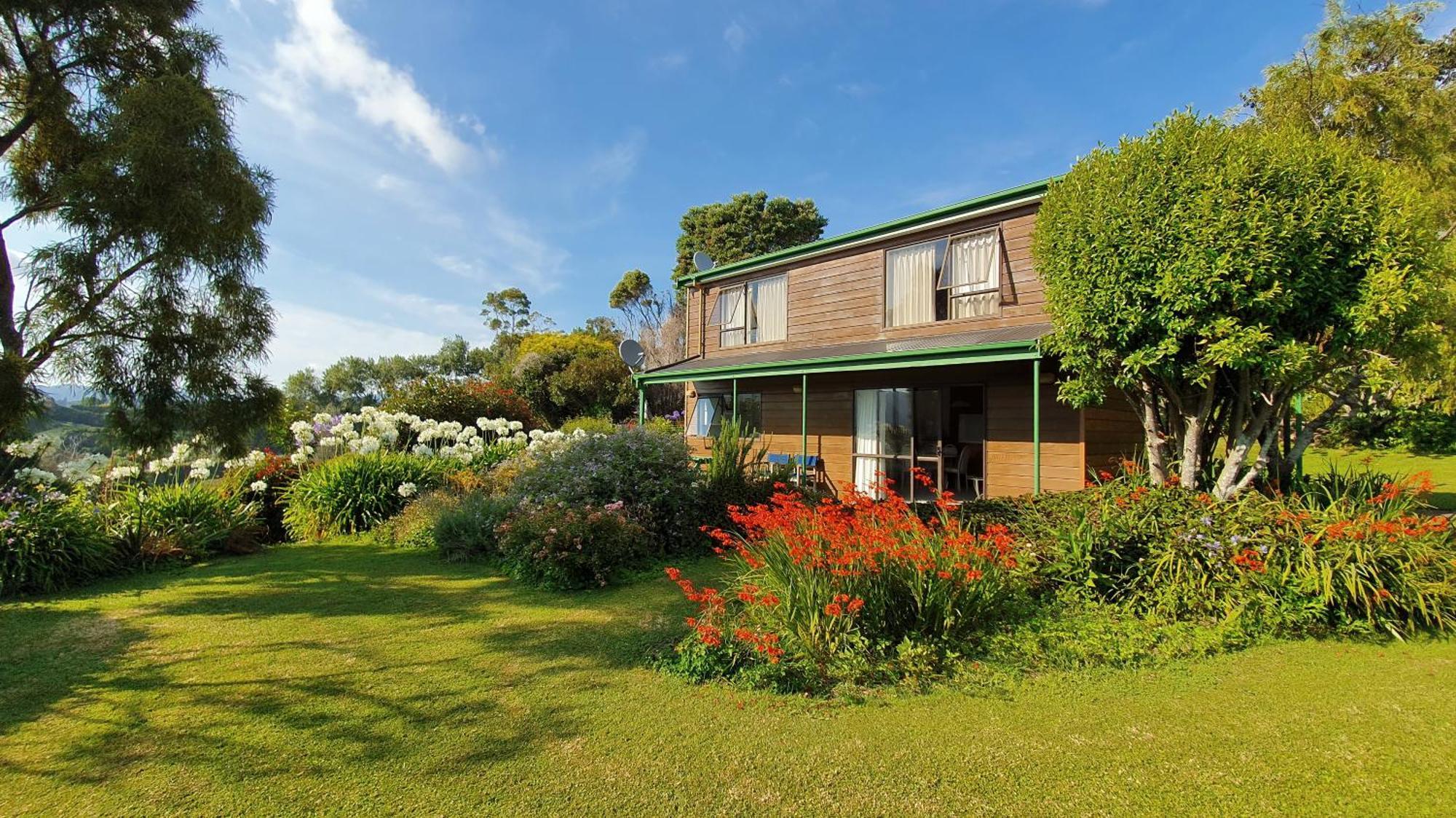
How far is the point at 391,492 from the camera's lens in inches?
368

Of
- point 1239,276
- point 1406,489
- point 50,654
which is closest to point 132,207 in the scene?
point 50,654

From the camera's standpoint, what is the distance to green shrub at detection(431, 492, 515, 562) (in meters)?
7.25

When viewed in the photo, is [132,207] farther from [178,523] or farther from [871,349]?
[871,349]

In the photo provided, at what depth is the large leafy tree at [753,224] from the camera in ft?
102

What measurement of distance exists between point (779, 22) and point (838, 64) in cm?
173

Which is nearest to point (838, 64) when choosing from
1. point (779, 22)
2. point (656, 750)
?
point (779, 22)

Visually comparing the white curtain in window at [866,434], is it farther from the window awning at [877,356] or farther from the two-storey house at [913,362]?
the window awning at [877,356]

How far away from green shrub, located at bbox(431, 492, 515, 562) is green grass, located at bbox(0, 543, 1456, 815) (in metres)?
2.50

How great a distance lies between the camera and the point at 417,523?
828cm

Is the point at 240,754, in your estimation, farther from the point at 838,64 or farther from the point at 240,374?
the point at 838,64

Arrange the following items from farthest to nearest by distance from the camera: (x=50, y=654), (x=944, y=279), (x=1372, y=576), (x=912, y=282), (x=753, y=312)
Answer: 1. (x=753, y=312)
2. (x=912, y=282)
3. (x=944, y=279)
4. (x=1372, y=576)
5. (x=50, y=654)

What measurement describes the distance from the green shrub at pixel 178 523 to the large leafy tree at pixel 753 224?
2448 centimetres

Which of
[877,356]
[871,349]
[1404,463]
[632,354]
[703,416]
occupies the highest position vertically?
[632,354]

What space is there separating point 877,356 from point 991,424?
7.09 ft
